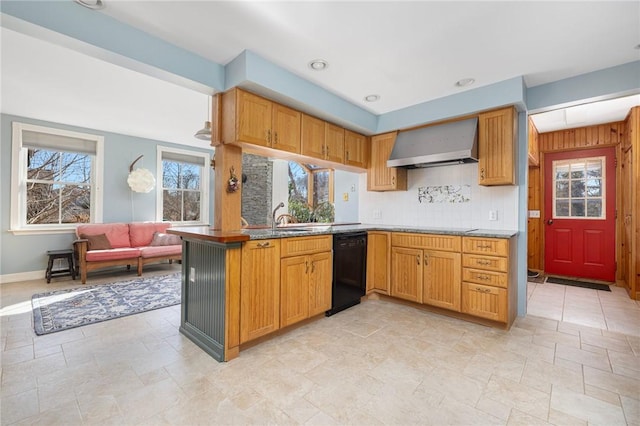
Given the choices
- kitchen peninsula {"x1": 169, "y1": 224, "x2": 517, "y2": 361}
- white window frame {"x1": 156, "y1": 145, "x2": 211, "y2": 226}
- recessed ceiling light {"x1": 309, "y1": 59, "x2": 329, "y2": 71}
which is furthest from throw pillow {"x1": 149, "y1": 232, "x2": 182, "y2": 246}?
A: recessed ceiling light {"x1": 309, "y1": 59, "x2": 329, "y2": 71}

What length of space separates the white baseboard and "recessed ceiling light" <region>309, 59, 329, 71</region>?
5306mm

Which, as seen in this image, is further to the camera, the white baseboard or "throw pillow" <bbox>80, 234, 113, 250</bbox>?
"throw pillow" <bbox>80, 234, 113, 250</bbox>

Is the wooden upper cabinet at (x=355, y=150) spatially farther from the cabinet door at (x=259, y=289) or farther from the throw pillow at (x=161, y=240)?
the throw pillow at (x=161, y=240)

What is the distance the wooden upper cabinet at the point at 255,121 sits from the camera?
2645 mm

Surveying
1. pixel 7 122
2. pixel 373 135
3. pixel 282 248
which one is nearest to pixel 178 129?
pixel 7 122

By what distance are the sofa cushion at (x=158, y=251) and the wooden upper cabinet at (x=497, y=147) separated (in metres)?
4.94

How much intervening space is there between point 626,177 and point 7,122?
902 cm

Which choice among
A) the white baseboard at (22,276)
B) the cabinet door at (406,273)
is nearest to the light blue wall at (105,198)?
the white baseboard at (22,276)

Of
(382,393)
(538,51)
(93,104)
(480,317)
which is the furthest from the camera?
(93,104)

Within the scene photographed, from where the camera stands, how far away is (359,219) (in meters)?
4.63

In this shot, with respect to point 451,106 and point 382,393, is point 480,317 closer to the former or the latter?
point 382,393

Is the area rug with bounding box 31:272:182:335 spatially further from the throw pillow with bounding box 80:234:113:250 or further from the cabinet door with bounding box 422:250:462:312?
the cabinet door with bounding box 422:250:462:312

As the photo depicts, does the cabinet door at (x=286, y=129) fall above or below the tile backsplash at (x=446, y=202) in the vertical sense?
above

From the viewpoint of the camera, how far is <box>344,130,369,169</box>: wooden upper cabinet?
3852 mm
